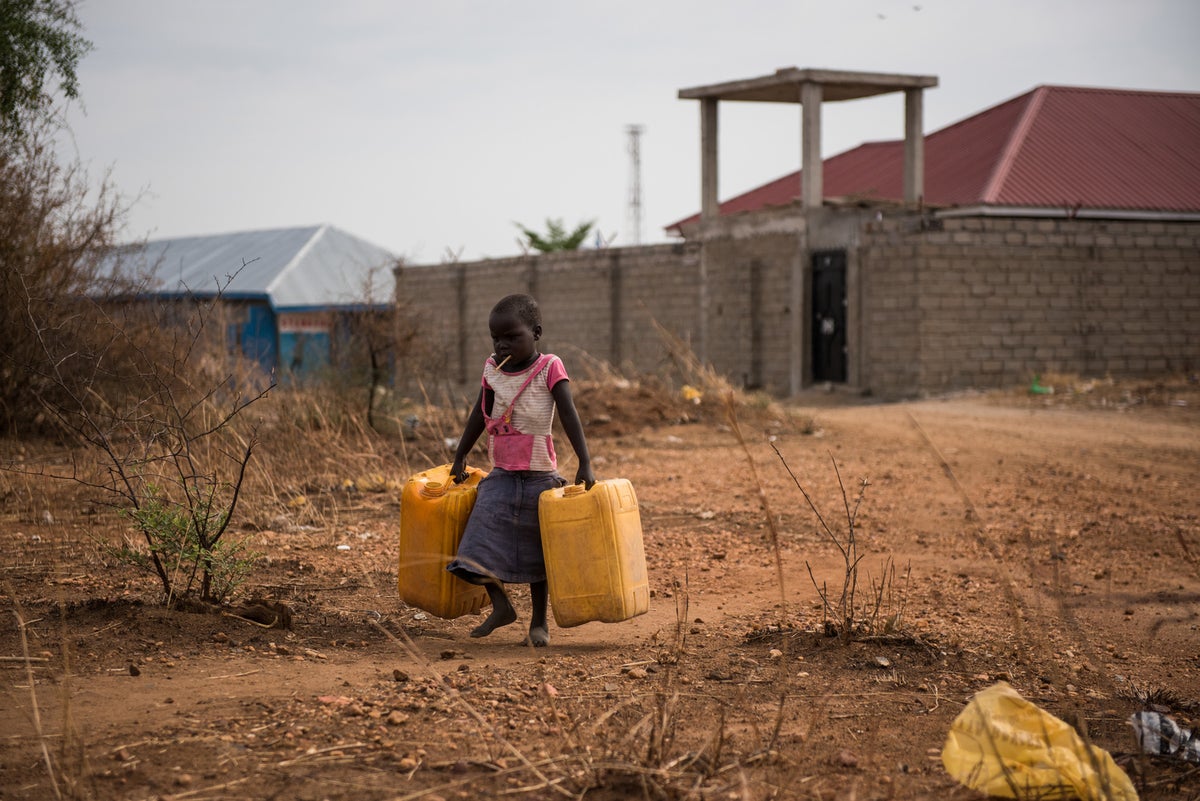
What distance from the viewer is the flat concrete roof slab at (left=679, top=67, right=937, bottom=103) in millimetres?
17984

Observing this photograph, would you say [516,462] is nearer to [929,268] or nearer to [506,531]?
[506,531]

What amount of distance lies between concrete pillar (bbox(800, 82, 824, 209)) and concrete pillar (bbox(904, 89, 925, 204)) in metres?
1.55

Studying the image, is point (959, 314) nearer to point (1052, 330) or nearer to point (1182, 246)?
point (1052, 330)

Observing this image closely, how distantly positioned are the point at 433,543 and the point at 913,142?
16899mm

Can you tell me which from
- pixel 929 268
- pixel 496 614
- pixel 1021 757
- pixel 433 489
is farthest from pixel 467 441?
pixel 929 268

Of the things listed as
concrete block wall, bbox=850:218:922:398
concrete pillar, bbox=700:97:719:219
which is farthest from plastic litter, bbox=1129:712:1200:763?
concrete pillar, bbox=700:97:719:219

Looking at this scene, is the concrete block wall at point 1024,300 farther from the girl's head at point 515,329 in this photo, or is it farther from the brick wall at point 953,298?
the girl's head at point 515,329

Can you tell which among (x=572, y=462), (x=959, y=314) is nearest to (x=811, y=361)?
(x=959, y=314)

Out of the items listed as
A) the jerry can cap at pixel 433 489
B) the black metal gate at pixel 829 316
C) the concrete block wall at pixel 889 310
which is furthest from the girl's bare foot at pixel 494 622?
the black metal gate at pixel 829 316

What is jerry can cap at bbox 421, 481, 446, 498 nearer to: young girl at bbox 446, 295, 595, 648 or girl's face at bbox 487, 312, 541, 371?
young girl at bbox 446, 295, 595, 648

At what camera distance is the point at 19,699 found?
127 inches

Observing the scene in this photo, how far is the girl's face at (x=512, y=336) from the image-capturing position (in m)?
4.24

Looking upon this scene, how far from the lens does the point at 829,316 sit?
18.7 meters

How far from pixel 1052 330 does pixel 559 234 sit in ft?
62.8
